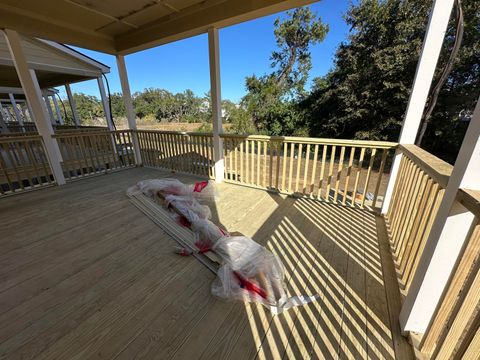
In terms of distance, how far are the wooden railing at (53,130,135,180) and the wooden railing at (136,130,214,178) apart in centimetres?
43

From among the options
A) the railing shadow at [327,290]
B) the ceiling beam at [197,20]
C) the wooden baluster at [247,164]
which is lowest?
the railing shadow at [327,290]

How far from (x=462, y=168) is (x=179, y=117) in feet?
93.7

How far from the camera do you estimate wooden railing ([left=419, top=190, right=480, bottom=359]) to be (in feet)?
2.58

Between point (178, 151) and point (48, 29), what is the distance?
2.72 m

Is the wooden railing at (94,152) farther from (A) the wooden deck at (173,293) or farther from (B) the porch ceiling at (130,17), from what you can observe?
(A) the wooden deck at (173,293)

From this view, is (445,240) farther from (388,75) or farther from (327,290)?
(388,75)

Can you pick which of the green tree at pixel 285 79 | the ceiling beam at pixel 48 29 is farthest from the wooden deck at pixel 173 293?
the green tree at pixel 285 79

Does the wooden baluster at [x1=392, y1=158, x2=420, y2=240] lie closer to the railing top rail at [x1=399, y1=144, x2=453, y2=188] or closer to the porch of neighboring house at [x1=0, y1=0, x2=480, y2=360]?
the porch of neighboring house at [x1=0, y1=0, x2=480, y2=360]

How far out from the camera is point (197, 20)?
9.81 feet

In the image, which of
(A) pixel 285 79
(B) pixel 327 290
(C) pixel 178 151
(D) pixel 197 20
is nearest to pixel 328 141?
(B) pixel 327 290

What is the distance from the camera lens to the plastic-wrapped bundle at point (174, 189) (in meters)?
2.93

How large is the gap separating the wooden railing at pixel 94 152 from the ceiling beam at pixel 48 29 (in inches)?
62.9

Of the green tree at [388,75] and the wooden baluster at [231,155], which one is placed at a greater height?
the green tree at [388,75]

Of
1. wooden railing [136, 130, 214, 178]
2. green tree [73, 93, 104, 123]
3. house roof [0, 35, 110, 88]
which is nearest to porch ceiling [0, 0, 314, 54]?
house roof [0, 35, 110, 88]
